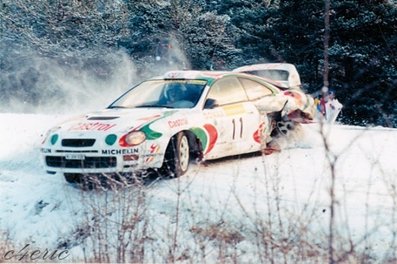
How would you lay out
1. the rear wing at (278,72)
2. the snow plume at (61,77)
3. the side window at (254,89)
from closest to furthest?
the side window at (254,89), the rear wing at (278,72), the snow plume at (61,77)

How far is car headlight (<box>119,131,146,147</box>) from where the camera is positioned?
7.18 meters

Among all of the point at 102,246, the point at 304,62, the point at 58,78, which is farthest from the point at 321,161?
the point at 58,78

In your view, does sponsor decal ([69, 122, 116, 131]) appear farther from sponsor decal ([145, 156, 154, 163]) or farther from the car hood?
sponsor decal ([145, 156, 154, 163])

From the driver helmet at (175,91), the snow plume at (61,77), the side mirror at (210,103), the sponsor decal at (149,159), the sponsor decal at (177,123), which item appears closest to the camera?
the sponsor decal at (149,159)

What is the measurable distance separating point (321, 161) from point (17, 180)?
4.29m

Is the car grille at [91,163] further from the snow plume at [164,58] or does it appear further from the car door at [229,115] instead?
the snow plume at [164,58]

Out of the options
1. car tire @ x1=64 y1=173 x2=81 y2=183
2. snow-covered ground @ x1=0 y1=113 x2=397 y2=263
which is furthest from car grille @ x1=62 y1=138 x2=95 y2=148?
car tire @ x1=64 y1=173 x2=81 y2=183

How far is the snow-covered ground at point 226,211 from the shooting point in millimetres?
5125

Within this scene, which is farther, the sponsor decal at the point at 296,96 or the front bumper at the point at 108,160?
the sponsor decal at the point at 296,96

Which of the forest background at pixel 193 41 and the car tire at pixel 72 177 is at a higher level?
the forest background at pixel 193 41

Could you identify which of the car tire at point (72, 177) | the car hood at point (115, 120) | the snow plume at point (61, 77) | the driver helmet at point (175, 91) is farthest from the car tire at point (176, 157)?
the snow plume at point (61, 77)

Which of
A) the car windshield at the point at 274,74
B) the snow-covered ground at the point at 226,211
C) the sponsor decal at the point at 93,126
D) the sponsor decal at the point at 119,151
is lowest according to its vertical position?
the snow-covered ground at the point at 226,211

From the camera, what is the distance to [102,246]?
17.4ft

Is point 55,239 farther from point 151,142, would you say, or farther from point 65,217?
point 151,142
